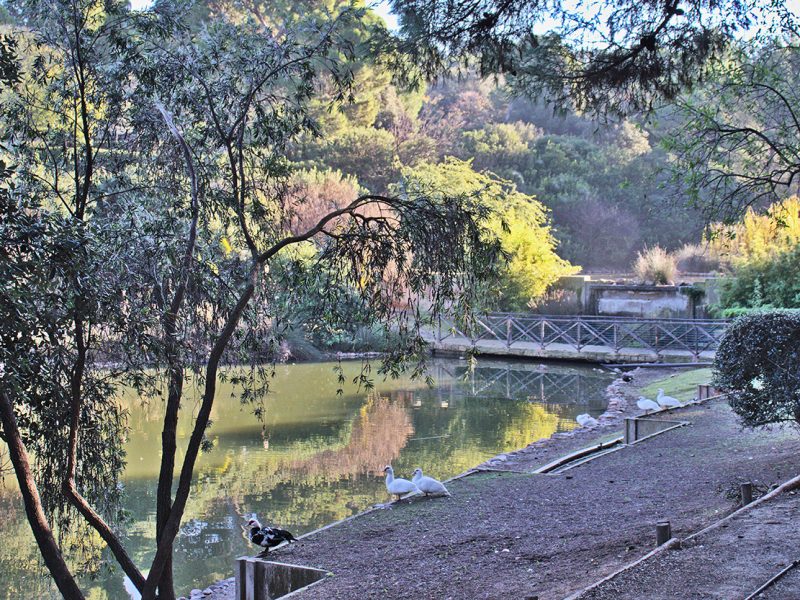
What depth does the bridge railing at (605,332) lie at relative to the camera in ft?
77.0

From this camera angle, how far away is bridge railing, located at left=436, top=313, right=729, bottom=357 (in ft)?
77.0

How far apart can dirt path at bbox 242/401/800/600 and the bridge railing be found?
12.6 m

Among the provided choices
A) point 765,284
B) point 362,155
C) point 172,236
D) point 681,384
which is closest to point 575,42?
point 172,236

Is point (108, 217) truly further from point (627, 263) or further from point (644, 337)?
point (627, 263)

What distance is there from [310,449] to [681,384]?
27.1 ft

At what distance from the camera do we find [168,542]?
6254 mm

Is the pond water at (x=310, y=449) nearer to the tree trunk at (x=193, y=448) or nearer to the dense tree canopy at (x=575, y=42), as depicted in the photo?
the tree trunk at (x=193, y=448)

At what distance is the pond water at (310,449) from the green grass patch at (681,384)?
113 centimetres

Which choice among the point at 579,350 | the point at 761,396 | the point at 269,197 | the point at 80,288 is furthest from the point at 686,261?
the point at 80,288

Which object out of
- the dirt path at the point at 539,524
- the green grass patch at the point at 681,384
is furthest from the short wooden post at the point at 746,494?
the green grass patch at the point at 681,384

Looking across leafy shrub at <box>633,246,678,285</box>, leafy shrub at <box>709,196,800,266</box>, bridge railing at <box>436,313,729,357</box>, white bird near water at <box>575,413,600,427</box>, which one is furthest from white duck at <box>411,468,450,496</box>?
leafy shrub at <box>633,246,678,285</box>

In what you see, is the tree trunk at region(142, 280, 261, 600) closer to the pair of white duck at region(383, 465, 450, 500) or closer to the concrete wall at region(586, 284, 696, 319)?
the pair of white duck at region(383, 465, 450, 500)

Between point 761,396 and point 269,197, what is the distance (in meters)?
4.96

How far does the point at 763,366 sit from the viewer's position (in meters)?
8.64
